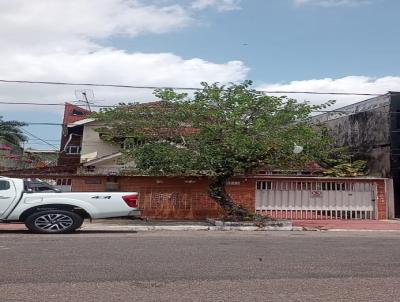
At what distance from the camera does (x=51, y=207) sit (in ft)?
45.2

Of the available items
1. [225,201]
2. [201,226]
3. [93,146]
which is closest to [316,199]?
[225,201]

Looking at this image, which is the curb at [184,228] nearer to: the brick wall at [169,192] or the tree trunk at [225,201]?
the tree trunk at [225,201]

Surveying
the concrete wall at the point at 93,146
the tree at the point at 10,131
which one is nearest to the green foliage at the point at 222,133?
the concrete wall at the point at 93,146

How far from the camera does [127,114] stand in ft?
61.0

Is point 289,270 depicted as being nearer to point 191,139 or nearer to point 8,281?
point 8,281

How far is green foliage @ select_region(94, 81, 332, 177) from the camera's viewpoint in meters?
17.3

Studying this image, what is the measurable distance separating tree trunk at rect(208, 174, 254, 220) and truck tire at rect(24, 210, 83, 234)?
5996mm

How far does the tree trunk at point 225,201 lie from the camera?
59.0 feet

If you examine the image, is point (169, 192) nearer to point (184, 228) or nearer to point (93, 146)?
point (184, 228)

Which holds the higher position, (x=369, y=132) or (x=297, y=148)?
(x=369, y=132)

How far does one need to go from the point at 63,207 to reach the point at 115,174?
6557mm

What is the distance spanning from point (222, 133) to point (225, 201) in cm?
246

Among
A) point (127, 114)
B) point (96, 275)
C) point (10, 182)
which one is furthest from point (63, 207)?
point (96, 275)

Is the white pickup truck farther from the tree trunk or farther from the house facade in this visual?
the house facade
